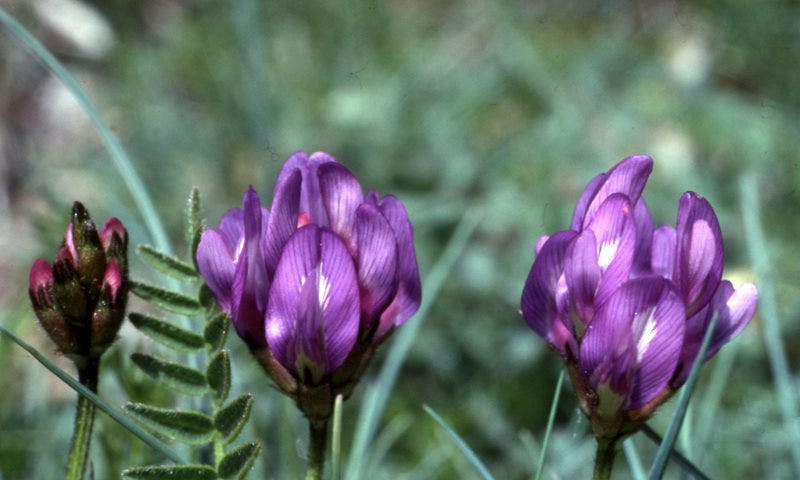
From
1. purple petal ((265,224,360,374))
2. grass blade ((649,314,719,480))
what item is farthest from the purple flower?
grass blade ((649,314,719,480))

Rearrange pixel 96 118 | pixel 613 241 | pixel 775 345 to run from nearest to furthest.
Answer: pixel 613 241 → pixel 96 118 → pixel 775 345

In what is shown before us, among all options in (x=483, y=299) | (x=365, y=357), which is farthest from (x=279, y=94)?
(x=365, y=357)

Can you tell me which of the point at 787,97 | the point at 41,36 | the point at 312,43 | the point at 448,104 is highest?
the point at 41,36

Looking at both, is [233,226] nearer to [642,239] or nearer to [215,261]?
[215,261]

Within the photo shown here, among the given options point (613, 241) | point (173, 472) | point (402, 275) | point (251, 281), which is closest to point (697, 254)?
point (613, 241)

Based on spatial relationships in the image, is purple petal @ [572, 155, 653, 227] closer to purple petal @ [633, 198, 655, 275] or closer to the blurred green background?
purple petal @ [633, 198, 655, 275]

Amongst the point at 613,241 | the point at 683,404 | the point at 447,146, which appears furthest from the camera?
the point at 447,146

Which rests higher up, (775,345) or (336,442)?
(775,345)

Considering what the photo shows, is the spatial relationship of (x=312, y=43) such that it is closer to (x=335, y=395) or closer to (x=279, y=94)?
(x=279, y=94)
